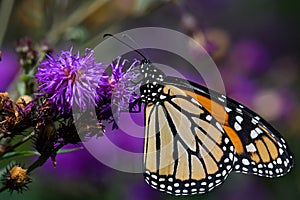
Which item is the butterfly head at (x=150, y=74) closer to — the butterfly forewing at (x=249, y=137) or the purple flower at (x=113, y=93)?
the butterfly forewing at (x=249, y=137)

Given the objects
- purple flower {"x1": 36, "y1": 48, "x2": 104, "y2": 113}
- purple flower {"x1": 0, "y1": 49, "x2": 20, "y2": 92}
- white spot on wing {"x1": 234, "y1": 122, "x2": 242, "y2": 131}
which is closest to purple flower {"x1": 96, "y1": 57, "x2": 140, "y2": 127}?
purple flower {"x1": 36, "y1": 48, "x2": 104, "y2": 113}

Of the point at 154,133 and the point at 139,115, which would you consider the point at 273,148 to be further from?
the point at 139,115

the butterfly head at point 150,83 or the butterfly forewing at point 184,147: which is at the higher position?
the butterfly head at point 150,83

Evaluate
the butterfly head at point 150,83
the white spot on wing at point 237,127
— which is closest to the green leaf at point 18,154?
the butterfly head at point 150,83

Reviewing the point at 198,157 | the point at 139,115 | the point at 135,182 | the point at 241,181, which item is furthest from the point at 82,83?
the point at 241,181

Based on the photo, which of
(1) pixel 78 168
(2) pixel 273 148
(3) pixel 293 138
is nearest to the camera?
(2) pixel 273 148

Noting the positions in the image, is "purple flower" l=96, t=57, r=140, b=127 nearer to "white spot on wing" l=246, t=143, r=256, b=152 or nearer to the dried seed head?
the dried seed head
